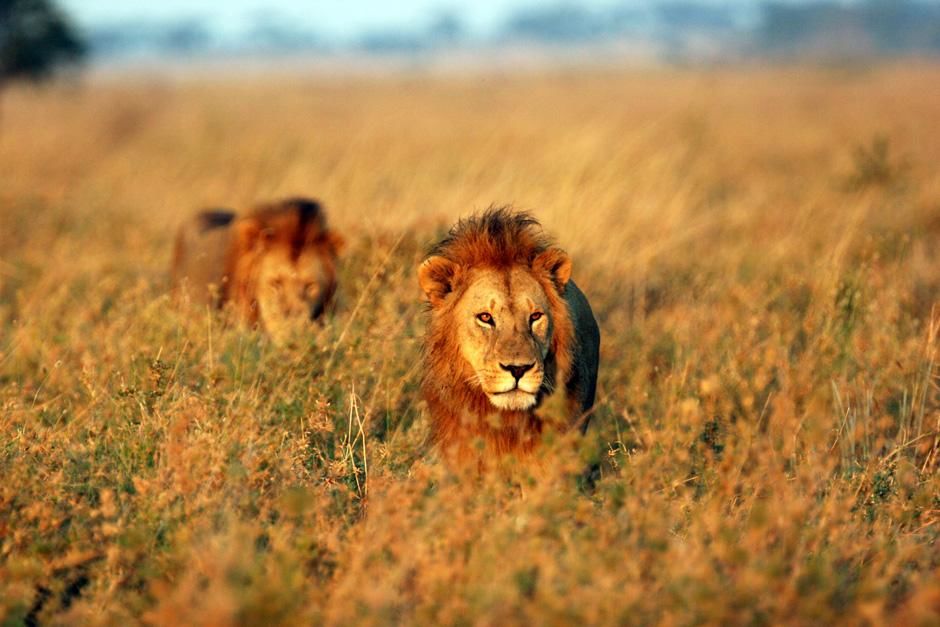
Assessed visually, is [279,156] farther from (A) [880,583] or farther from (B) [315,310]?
(A) [880,583]

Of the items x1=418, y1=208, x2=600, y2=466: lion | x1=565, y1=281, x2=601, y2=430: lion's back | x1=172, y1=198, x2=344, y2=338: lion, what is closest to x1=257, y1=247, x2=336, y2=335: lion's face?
x1=172, y1=198, x2=344, y2=338: lion

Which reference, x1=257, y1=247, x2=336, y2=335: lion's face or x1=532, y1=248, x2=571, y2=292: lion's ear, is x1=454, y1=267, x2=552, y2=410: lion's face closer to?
x1=532, y1=248, x2=571, y2=292: lion's ear

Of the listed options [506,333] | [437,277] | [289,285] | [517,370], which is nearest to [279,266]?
[289,285]

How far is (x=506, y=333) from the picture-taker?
4.21 meters

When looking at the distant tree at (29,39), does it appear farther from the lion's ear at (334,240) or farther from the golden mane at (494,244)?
the golden mane at (494,244)

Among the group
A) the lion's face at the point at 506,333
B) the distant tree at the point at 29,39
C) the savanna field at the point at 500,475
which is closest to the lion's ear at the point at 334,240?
the savanna field at the point at 500,475

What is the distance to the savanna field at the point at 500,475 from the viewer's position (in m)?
3.40

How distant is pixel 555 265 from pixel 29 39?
57.7 ft

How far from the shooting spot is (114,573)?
3688 mm

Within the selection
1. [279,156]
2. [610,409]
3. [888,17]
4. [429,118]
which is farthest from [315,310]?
[888,17]

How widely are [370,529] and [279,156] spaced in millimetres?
10427

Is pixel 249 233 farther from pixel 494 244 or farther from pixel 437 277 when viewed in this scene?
pixel 494 244

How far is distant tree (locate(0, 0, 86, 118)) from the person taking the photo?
63.6ft

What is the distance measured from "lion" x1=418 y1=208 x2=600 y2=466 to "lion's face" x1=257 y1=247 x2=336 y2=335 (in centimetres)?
168
